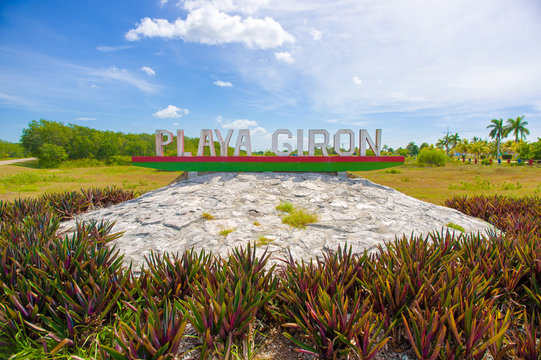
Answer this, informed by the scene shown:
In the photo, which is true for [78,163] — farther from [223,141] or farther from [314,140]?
[314,140]

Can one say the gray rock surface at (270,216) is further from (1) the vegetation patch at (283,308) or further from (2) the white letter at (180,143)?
(1) the vegetation patch at (283,308)

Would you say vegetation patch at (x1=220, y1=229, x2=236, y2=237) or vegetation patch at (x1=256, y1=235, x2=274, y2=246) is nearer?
vegetation patch at (x1=256, y1=235, x2=274, y2=246)

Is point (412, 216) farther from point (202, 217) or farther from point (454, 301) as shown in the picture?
point (202, 217)

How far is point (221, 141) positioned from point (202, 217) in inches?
184

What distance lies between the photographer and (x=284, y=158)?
35.3ft

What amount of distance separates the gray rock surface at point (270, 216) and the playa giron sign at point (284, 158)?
1.39ft

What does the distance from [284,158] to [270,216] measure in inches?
150

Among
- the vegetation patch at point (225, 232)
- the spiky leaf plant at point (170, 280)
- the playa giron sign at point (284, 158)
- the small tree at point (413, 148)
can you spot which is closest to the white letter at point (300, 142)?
the playa giron sign at point (284, 158)

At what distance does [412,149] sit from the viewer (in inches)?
5054

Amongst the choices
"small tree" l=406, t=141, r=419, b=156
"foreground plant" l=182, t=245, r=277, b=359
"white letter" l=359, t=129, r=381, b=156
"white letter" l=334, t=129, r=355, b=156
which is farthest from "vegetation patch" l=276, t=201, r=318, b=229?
"small tree" l=406, t=141, r=419, b=156

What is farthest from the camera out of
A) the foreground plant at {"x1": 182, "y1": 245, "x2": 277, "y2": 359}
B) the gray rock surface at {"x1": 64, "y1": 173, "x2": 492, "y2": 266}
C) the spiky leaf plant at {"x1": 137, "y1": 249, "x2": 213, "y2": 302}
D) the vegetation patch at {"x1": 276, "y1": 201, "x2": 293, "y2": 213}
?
the vegetation patch at {"x1": 276, "y1": 201, "x2": 293, "y2": 213}

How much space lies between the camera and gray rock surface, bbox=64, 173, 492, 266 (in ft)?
19.6

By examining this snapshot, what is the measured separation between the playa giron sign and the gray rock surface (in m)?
0.42

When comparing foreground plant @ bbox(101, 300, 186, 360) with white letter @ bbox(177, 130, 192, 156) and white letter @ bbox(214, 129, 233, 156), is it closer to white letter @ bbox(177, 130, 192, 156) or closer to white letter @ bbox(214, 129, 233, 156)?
white letter @ bbox(214, 129, 233, 156)
